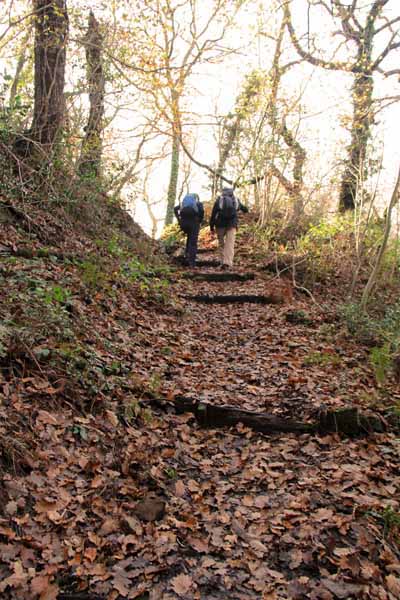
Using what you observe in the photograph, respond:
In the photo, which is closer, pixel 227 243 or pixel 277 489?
pixel 277 489

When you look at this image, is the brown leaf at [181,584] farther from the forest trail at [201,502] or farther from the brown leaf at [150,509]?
the brown leaf at [150,509]

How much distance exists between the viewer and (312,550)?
329cm

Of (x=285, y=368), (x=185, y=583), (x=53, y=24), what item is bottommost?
(x=185, y=583)

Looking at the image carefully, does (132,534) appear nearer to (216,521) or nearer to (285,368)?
(216,521)

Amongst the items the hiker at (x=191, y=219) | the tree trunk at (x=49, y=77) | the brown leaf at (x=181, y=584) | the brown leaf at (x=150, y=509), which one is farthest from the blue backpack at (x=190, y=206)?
the brown leaf at (x=181, y=584)

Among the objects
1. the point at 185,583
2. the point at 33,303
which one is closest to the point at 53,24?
the point at 33,303

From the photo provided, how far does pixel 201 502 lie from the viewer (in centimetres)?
391

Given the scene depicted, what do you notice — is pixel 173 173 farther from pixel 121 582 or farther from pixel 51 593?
pixel 51 593

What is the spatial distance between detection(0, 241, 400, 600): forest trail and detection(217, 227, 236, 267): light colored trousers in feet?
22.3

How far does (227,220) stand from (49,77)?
558cm

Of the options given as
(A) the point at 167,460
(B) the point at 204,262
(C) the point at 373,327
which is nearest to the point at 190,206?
(B) the point at 204,262

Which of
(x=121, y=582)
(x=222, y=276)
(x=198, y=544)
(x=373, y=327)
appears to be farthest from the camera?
(x=222, y=276)

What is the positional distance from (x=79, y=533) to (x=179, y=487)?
1046 millimetres

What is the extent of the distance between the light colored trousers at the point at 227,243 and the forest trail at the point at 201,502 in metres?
6.79
